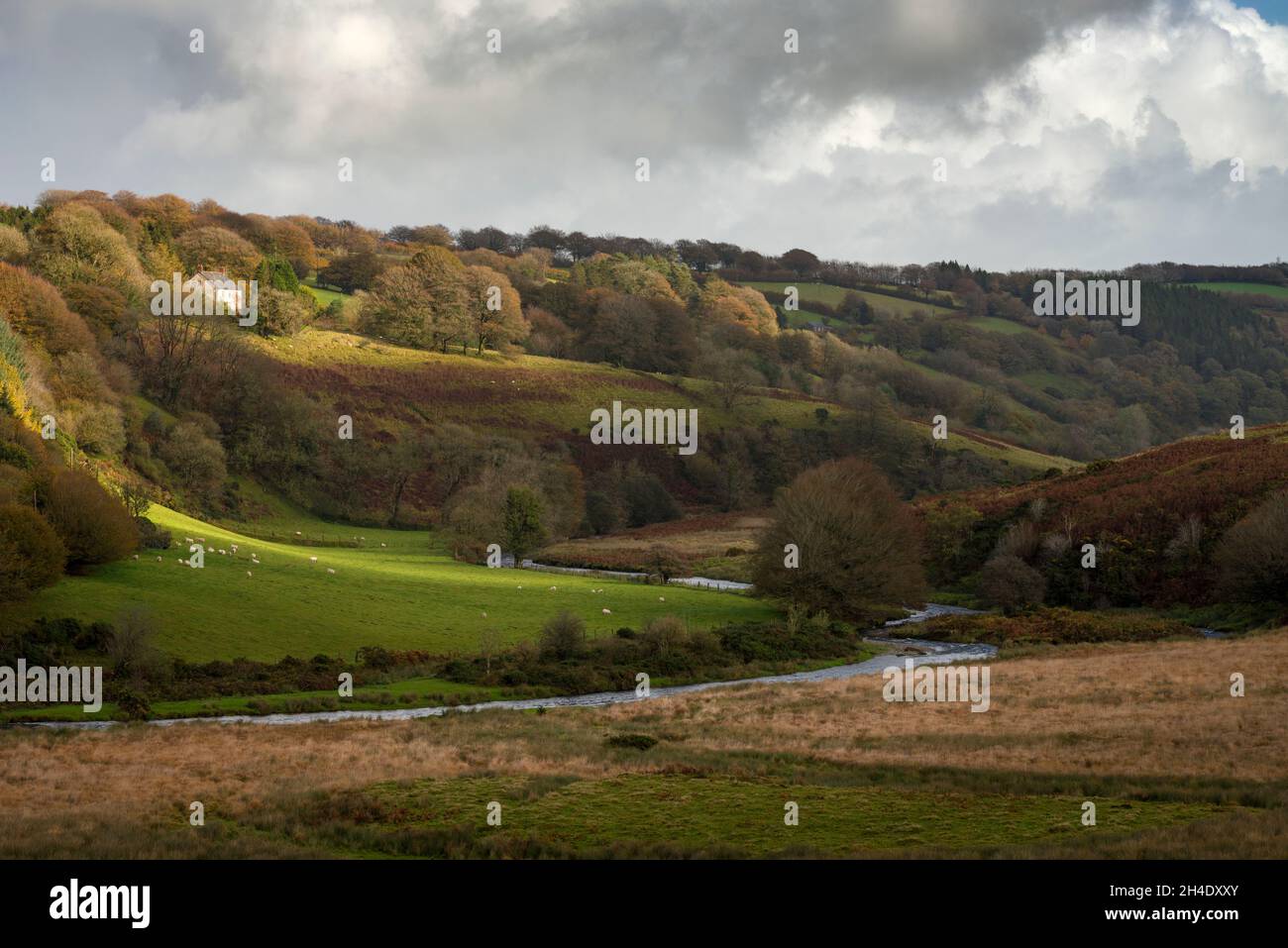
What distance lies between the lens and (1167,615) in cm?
6462

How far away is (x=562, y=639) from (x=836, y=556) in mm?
20415

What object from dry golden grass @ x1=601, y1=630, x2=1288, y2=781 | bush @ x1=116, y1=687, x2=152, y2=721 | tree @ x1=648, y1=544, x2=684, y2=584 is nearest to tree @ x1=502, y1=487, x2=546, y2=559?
tree @ x1=648, y1=544, x2=684, y2=584

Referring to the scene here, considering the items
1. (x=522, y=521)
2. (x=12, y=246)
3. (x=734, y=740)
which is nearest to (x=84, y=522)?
(x=522, y=521)

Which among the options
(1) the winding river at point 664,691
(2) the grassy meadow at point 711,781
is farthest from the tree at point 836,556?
(2) the grassy meadow at point 711,781

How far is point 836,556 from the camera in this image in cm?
6412

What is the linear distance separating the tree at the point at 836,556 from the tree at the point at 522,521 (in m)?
18.1

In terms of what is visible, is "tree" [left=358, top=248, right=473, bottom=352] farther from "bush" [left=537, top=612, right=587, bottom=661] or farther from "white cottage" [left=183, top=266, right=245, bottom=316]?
"bush" [left=537, top=612, right=587, bottom=661]

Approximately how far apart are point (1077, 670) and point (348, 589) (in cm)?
3573

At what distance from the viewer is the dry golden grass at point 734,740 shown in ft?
84.3

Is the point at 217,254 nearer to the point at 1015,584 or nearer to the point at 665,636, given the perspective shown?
the point at 665,636

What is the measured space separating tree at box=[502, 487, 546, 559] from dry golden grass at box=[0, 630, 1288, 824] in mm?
34267

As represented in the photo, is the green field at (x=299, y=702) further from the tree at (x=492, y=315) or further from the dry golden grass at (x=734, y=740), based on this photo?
the tree at (x=492, y=315)

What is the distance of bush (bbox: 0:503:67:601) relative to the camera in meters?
41.9
